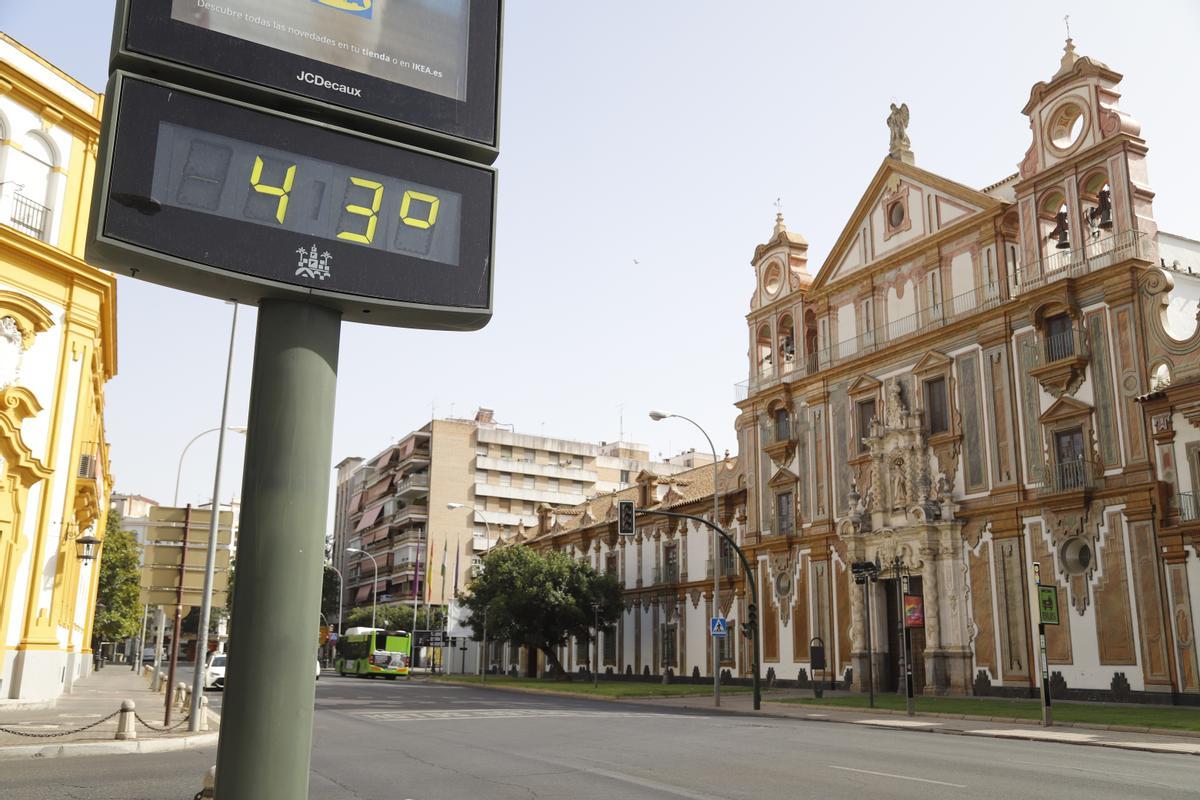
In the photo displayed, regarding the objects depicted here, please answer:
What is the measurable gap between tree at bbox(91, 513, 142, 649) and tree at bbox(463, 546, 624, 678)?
2594cm

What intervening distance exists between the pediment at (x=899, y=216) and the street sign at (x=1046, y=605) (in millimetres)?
16283

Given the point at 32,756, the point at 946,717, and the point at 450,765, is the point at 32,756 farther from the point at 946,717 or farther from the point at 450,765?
the point at 946,717

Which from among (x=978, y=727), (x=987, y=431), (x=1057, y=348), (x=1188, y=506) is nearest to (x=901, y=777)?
(x=978, y=727)

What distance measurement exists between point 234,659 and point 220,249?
143cm

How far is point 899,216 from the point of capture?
4069cm

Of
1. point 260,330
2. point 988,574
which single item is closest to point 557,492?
point 988,574

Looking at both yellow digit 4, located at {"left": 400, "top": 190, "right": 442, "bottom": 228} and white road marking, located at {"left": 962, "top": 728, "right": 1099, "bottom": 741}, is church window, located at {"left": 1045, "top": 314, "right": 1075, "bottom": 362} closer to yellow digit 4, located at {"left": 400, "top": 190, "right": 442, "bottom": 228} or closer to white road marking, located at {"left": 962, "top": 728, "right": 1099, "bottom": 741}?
white road marking, located at {"left": 962, "top": 728, "right": 1099, "bottom": 741}

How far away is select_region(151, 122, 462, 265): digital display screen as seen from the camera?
3514 millimetres

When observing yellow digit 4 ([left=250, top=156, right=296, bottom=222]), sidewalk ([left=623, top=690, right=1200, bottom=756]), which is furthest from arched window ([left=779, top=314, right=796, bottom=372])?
yellow digit 4 ([left=250, top=156, right=296, bottom=222])

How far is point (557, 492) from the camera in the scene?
98.6 m

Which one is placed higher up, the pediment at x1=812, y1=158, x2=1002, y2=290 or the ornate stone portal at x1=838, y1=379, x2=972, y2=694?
the pediment at x1=812, y1=158, x2=1002, y2=290

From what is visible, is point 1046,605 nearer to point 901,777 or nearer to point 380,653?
point 901,777

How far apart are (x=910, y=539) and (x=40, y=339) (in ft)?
93.8

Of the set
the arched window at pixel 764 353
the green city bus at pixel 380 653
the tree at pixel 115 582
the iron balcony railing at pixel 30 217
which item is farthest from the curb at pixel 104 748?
the tree at pixel 115 582
